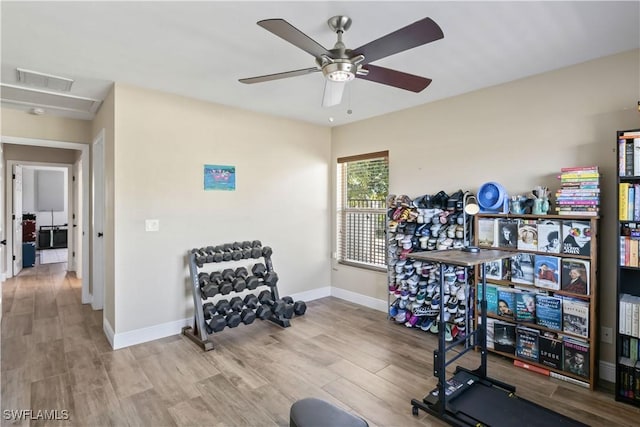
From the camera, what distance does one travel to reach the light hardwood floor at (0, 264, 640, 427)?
236 centimetres

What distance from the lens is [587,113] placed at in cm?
286

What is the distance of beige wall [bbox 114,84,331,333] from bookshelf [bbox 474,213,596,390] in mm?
2584

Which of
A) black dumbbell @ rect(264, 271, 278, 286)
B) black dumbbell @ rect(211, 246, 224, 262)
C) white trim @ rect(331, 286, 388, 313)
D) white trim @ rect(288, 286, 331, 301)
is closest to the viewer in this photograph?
black dumbbell @ rect(211, 246, 224, 262)

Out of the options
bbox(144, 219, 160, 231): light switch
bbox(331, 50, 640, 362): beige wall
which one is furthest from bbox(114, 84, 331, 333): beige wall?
bbox(331, 50, 640, 362): beige wall

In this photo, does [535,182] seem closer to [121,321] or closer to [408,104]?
[408,104]

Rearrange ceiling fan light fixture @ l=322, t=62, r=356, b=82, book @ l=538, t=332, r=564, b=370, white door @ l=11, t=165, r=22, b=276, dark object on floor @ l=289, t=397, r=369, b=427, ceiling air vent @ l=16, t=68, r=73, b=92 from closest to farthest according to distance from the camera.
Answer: dark object on floor @ l=289, t=397, r=369, b=427 < ceiling fan light fixture @ l=322, t=62, r=356, b=82 < book @ l=538, t=332, r=564, b=370 < ceiling air vent @ l=16, t=68, r=73, b=92 < white door @ l=11, t=165, r=22, b=276

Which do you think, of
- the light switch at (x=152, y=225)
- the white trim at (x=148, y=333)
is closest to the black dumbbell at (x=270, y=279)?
the white trim at (x=148, y=333)

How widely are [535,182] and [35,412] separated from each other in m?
4.50

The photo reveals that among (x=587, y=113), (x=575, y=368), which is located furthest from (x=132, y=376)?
(x=587, y=113)

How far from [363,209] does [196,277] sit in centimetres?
253

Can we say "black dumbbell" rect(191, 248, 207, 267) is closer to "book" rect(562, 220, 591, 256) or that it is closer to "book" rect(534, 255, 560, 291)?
"book" rect(534, 255, 560, 291)

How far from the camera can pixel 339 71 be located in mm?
2041

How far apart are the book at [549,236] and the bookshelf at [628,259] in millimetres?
411

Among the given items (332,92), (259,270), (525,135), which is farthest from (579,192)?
(259,270)
